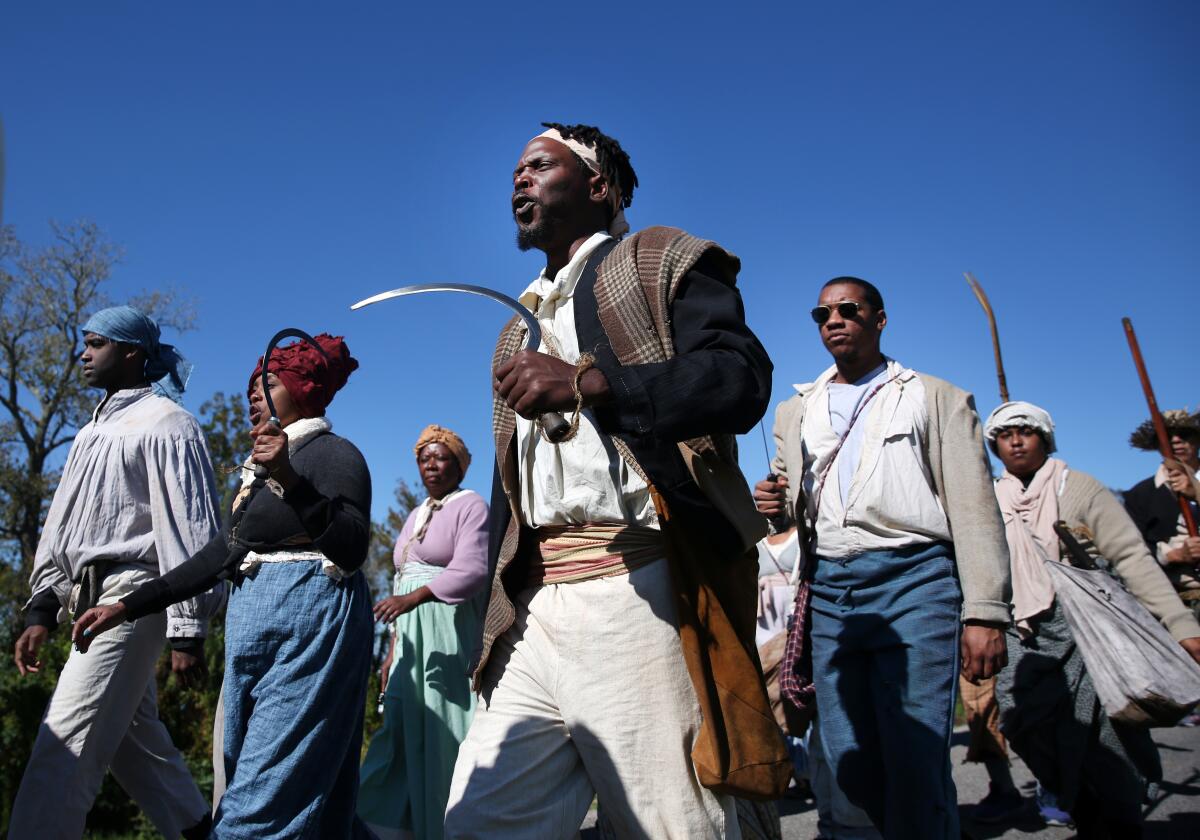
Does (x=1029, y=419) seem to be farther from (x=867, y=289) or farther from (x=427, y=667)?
(x=427, y=667)

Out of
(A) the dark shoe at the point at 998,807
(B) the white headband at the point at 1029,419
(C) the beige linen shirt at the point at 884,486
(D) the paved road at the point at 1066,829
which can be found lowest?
(D) the paved road at the point at 1066,829

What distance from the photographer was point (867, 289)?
4113mm

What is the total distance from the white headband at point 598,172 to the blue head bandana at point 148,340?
279 cm

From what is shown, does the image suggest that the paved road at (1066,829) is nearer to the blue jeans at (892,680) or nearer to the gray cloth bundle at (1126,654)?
the gray cloth bundle at (1126,654)

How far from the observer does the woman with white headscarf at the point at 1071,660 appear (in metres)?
4.66

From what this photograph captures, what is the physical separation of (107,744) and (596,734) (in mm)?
2795

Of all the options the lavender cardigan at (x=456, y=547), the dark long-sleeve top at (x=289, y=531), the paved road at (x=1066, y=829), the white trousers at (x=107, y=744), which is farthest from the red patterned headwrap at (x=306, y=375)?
the paved road at (x=1066, y=829)

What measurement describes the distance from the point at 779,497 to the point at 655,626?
1.39m

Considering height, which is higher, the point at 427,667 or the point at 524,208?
the point at 524,208

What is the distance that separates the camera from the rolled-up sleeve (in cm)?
429

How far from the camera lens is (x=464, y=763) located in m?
2.40

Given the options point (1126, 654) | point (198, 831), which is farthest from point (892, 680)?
point (198, 831)

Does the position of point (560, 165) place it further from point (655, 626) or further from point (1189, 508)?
point (1189, 508)

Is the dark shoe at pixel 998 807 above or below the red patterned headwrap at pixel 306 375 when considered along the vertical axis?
→ below
